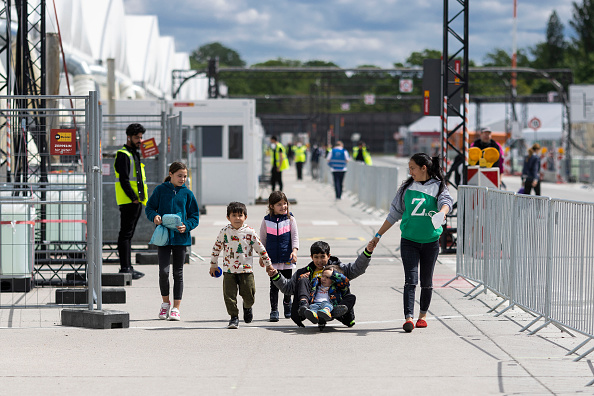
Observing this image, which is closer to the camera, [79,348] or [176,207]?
[79,348]

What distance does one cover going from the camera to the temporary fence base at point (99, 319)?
859 centimetres

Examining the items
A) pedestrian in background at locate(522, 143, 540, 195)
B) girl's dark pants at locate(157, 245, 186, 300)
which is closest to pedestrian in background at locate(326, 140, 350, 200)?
pedestrian in background at locate(522, 143, 540, 195)

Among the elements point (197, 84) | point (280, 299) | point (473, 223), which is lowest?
point (280, 299)

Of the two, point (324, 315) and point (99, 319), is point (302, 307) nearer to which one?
point (324, 315)

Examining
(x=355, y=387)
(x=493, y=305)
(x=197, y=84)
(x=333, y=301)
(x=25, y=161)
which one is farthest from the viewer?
(x=197, y=84)

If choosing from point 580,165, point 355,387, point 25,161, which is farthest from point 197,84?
point 355,387

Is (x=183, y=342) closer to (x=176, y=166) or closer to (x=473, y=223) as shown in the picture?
(x=176, y=166)

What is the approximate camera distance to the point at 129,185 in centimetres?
1156

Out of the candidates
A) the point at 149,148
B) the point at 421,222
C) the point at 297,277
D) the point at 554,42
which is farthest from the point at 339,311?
the point at 554,42

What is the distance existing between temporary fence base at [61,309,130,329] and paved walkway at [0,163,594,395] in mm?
126

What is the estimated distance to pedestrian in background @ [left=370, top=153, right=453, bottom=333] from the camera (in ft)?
28.2

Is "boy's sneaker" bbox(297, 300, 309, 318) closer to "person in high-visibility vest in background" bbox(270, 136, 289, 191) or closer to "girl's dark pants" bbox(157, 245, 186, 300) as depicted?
"girl's dark pants" bbox(157, 245, 186, 300)

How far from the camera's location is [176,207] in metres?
9.30

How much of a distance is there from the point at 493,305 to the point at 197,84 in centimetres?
8474
